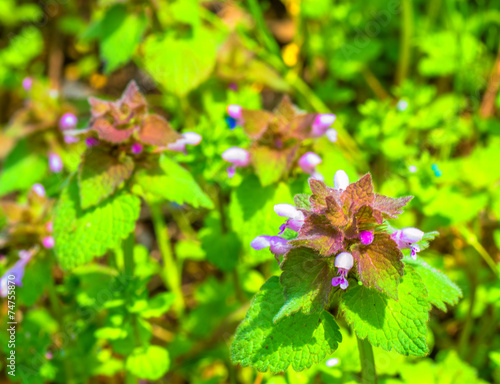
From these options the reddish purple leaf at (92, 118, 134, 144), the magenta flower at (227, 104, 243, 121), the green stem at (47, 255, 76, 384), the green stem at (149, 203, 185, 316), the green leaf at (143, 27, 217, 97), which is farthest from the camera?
the green stem at (149, 203, 185, 316)

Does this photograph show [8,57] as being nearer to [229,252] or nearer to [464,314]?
[229,252]

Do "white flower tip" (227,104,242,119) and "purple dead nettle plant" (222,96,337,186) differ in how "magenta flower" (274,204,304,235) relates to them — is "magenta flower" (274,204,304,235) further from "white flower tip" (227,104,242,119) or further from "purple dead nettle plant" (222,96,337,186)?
"white flower tip" (227,104,242,119)

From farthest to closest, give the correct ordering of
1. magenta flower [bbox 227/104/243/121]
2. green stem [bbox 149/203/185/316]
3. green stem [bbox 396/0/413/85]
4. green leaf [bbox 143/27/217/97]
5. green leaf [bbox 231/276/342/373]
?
green stem [bbox 396/0/413/85] → green stem [bbox 149/203/185/316] → green leaf [bbox 143/27/217/97] → magenta flower [bbox 227/104/243/121] → green leaf [bbox 231/276/342/373]

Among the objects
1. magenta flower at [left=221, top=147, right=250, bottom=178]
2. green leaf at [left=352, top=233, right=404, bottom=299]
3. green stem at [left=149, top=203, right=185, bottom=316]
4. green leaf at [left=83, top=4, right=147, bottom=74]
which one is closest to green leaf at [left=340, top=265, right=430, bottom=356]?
green leaf at [left=352, top=233, right=404, bottom=299]

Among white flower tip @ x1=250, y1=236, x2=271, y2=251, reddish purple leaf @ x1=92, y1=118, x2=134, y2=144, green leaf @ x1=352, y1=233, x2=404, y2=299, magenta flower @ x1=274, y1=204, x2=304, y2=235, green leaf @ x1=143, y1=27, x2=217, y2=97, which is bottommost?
green leaf @ x1=143, y1=27, x2=217, y2=97

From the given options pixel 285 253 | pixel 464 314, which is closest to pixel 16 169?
pixel 285 253

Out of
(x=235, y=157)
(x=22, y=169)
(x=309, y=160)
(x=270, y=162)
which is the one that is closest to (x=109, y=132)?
(x=235, y=157)
